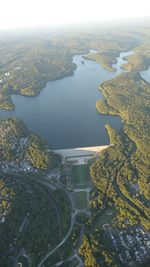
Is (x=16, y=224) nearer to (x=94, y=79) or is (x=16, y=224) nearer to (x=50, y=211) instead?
(x=50, y=211)

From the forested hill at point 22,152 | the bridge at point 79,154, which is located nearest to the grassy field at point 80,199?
the forested hill at point 22,152

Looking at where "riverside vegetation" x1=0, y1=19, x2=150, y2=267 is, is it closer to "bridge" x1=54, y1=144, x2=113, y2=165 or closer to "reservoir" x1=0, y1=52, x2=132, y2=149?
"bridge" x1=54, y1=144, x2=113, y2=165

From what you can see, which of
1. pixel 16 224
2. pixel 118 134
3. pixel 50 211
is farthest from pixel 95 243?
pixel 118 134

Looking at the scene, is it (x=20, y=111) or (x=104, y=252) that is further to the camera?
(x=20, y=111)

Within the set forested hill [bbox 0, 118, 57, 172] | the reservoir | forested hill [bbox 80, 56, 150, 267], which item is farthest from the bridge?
the reservoir

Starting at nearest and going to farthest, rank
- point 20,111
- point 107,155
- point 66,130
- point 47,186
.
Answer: point 47,186 → point 107,155 → point 66,130 → point 20,111

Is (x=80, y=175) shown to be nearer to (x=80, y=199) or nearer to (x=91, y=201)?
(x=80, y=199)
